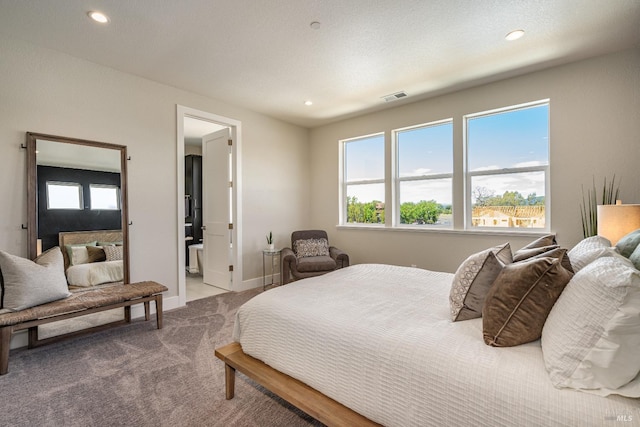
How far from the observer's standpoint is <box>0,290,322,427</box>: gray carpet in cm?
171

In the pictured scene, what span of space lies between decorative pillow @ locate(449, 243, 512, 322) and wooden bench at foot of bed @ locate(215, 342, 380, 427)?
0.67 meters

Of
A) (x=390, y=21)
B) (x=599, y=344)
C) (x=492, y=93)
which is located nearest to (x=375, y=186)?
(x=492, y=93)

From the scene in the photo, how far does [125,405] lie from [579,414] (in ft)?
7.37

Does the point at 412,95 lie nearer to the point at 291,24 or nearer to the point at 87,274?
the point at 291,24

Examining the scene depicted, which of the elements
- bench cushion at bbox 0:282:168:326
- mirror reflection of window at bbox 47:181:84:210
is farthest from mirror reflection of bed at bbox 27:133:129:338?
bench cushion at bbox 0:282:168:326

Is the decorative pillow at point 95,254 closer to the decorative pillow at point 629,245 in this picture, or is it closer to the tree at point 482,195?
the decorative pillow at point 629,245

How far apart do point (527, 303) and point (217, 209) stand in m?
4.30

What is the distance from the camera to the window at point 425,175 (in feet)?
13.4

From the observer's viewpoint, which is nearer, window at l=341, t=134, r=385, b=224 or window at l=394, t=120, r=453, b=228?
window at l=394, t=120, r=453, b=228

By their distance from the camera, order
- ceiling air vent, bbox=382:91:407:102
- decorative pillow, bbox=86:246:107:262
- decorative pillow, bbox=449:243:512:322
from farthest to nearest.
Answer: ceiling air vent, bbox=382:91:407:102 < decorative pillow, bbox=86:246:107:262 < decorative pillow, bbox=449:243:512:322

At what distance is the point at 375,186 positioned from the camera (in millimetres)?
4852

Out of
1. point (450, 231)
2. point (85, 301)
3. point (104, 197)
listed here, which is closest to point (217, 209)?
point (104, 197)

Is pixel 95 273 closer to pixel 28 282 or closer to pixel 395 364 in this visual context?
pixel 28 282

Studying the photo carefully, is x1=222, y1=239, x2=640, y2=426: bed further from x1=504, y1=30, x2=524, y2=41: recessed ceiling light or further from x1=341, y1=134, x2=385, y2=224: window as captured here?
x1=341, y1=134, x2=385, y2=224: window
